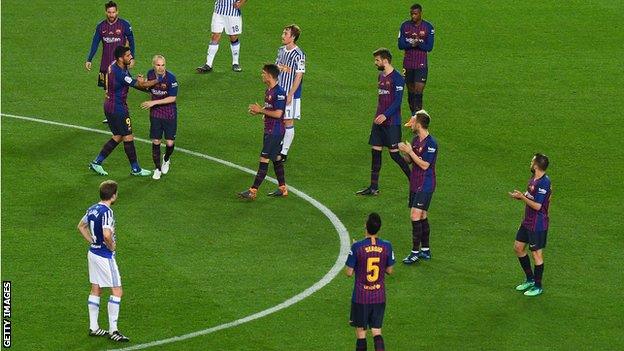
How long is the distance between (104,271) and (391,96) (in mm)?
7960

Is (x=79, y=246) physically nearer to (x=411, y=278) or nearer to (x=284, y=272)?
(x=284, y=272)

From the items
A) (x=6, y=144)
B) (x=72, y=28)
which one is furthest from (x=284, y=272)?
(x=72, y=28)

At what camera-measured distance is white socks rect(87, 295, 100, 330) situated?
19.8 metres

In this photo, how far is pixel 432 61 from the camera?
34719 mm

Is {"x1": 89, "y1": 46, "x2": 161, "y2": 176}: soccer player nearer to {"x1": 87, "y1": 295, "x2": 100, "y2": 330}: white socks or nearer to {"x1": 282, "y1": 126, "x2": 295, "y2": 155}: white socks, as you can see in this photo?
{"x1": 282, "y1": 126, "x2": 295, "y2": 155}: white socks

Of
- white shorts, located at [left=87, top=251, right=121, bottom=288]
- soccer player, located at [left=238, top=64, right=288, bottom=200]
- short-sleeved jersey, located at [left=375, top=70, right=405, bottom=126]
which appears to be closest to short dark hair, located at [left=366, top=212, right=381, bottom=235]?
white shorts, located at [left=87, top=251, right=121, bottom=288]

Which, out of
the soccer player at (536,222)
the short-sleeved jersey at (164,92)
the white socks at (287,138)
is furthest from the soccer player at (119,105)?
the soccer player at (536,222)

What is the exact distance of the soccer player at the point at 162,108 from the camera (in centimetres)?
2630

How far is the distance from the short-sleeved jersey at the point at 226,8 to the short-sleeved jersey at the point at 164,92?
6.99m

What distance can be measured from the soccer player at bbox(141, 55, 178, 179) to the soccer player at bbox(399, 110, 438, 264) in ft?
18.6

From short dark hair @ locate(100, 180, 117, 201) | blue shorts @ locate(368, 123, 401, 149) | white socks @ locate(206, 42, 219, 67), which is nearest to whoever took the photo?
short dark hair @ locate(100, 180, 117, 201)

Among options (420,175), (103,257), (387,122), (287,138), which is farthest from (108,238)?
(287,138)

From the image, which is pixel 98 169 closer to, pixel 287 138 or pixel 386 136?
pixel 287 138

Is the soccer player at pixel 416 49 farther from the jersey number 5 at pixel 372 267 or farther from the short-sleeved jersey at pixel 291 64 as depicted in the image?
the jersey number 5 at pixel 372 267
